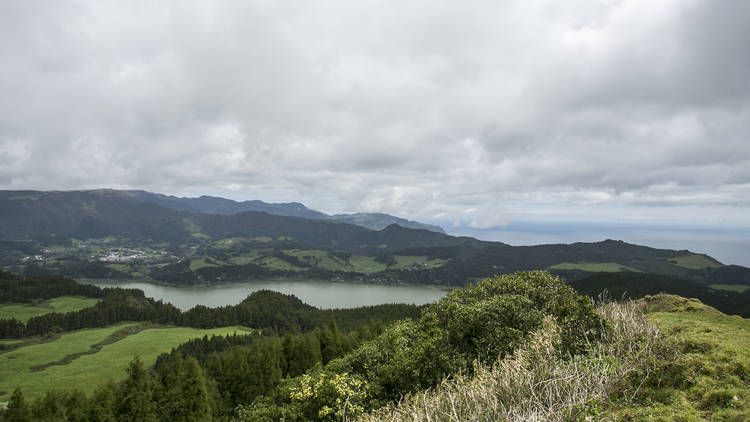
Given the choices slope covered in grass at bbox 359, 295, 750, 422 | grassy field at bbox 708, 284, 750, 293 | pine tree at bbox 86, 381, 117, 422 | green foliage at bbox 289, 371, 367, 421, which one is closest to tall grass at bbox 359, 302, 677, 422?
slope covered in grass at bbox 359, 295, 750, 422

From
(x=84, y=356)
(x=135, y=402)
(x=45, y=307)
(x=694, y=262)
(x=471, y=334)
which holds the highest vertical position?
(x=471, y=334)

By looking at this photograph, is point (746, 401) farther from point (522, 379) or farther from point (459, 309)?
point (459, 309)

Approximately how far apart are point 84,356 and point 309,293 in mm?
107446

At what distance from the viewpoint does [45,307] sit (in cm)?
10350

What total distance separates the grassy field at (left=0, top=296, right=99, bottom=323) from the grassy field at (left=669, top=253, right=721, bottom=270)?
887 ft

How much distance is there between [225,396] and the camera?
39250 mm

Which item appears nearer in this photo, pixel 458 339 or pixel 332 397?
pixel 332 397

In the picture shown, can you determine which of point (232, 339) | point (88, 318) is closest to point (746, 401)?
point (232, 339)

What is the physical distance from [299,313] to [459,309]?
9361cm

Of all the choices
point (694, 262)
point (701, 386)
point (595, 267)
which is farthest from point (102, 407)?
point (694, 262)

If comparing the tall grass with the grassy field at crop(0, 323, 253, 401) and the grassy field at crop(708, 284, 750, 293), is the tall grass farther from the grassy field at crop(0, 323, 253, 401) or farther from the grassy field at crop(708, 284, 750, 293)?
the grassy field at crop(708, 284, 750, 293)

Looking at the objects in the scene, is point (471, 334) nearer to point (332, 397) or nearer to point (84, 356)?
point (332, 397)

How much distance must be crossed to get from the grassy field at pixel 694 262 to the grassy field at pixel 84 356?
225m

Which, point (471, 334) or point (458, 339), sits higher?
point (471, 334)
